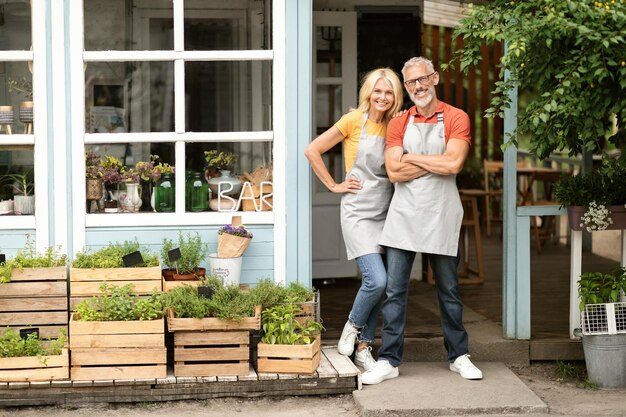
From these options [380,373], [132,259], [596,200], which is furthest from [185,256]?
[596,200]

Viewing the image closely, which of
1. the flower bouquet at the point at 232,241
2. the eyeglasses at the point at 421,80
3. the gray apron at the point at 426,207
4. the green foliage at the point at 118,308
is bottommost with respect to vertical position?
the green foliage at the point at 118,308

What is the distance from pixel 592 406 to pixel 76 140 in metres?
3.38

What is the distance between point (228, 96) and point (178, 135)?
1.03 m

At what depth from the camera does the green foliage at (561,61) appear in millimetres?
5387

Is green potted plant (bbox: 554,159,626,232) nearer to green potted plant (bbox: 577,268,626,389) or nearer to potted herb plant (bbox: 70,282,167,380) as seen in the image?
green potted plant (bbox: 577,268,626,389)

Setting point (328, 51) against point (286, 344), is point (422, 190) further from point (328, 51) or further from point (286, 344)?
point (328, 51)

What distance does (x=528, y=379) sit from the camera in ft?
21.8

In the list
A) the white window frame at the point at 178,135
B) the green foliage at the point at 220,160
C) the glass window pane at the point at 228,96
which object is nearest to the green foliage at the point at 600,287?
the white window frame at the point at 178,135

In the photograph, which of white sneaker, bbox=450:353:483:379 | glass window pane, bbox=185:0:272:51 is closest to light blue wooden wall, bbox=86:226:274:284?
glass window pane, bbox=185:0:272:51

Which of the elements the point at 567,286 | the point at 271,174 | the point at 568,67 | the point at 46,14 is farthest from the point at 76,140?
the point at 567,286

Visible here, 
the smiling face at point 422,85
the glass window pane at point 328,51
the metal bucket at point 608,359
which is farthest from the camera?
the glass window pane at point 328,51

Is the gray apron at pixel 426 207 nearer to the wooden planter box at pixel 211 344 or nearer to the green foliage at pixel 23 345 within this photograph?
the wooden planter box at pixel 211 344

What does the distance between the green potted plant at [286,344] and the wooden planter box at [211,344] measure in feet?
0.37

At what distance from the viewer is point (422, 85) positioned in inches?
236
